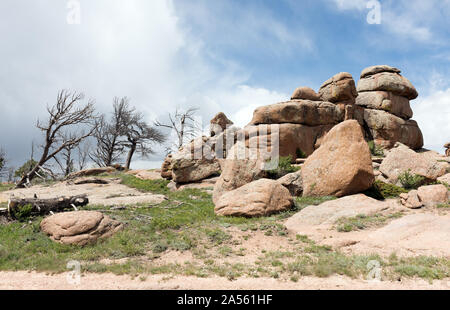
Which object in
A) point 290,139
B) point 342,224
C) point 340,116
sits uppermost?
point 340,116

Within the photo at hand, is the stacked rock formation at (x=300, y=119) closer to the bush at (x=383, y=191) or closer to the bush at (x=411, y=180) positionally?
the bush at (x=411, y=180)

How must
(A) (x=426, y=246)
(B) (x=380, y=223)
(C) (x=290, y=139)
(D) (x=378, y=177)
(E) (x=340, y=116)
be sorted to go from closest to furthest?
1. (A) (x=426, y=246)
2. (B) (x=380, y=223)
3. (D) (x=378, y=177)
4. (C) (x=290, y=139)
5. (E) (x=340, y=116)

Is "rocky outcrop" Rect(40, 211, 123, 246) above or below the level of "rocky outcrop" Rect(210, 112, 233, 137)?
below

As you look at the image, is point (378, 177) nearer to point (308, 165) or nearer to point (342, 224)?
point (308, 165)

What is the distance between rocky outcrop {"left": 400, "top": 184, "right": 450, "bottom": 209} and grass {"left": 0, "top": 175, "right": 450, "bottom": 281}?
18.4 feet

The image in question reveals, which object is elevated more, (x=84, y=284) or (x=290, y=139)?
(x=290, y=139)

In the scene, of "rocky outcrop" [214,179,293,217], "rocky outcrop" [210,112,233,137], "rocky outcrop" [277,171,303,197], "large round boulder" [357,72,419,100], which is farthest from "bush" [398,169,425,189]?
"large round boulder" [357,72,419,100]

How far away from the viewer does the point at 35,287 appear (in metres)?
6.77

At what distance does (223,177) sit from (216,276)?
10.8 meters

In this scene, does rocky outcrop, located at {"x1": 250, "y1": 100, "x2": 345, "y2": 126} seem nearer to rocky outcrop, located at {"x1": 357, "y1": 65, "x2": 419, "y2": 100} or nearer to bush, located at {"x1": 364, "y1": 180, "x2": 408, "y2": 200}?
rocky outcrop, located at {"x1": 357, "y1": 65, "x2": 419, "y2": 100}

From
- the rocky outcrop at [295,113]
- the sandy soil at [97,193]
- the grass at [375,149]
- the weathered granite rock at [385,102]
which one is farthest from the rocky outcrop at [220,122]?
the weathered granite rock at [385,102]

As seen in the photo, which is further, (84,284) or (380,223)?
(380,223)

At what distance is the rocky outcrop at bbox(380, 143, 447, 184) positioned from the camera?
17.3 meters
